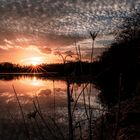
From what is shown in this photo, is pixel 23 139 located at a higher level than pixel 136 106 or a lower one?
lower

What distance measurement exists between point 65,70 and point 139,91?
46.0 ft

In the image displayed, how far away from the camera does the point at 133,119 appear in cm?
869

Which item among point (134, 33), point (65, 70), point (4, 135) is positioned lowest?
point (4, 135)

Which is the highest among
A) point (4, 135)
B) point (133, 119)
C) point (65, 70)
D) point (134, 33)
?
point (134, 33)

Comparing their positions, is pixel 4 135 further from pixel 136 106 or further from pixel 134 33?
pixel 134 33

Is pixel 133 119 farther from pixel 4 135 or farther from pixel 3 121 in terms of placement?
pixel 3 121

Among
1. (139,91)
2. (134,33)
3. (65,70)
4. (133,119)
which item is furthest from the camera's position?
(134,33)

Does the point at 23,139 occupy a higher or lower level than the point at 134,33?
lower

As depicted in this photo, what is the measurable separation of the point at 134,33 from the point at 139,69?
26.7 ft

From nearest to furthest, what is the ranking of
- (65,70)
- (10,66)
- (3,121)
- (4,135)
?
(65,70)
(4,135)
(3,121)
(10,66)

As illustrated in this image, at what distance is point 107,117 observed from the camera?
10258 millimetres

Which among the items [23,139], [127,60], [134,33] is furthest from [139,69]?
[23,139]

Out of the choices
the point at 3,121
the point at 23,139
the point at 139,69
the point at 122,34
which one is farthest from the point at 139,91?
the point at 122,34

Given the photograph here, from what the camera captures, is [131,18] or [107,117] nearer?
[107,117]
